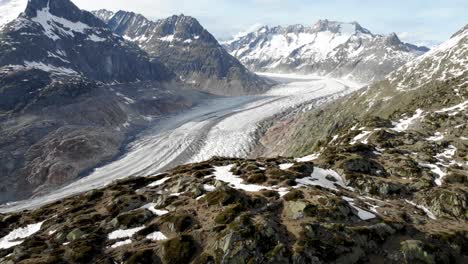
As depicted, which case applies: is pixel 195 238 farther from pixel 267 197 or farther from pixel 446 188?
pixel 446 188

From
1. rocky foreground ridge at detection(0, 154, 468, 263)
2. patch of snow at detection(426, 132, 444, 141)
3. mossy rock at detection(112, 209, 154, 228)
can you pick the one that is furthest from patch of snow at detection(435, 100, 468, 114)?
mossy rock at detection(112, 209, 154, 228)

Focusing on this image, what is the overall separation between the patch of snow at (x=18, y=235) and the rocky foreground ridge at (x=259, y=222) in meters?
0.16

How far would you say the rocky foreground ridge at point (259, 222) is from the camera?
98.0ft

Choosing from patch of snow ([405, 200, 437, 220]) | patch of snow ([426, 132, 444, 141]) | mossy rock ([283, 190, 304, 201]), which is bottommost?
patch of snow ([405, 200, 437, 220])

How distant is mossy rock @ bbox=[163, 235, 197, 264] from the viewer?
97.4ft

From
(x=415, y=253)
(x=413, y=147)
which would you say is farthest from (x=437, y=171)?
(x=415, y=253)

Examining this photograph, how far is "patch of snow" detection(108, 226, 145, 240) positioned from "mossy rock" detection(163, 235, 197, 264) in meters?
5.48

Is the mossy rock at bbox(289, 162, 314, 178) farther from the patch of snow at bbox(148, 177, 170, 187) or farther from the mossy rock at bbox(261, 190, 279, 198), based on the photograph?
the patch of snow at bbox(148, 177, 170, 187)

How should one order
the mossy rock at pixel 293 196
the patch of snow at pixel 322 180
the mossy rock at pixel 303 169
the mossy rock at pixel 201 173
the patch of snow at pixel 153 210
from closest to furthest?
the mossy rock at pixel 293 196 < the patch of snow at pixel 153 210 < the patch of snow at pixel 322 180 < the mossy rock at pixel 303 169 < the mossy rock at pixel 201 173

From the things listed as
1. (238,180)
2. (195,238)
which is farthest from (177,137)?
(195,238)

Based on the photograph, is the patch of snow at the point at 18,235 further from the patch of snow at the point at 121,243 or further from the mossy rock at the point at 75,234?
the patch of snow at the point at 121,243

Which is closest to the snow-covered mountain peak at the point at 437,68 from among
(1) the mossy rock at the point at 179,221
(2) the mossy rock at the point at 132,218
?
(1) the mossy rock at the point at 179,221

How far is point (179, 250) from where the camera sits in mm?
30344

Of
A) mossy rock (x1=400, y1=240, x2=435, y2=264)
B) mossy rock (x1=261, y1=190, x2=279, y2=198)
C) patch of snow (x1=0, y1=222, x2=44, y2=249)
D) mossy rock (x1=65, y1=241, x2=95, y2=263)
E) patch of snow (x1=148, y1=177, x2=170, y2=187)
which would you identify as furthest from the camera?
patch of snow (x1=148, y1=177, x2=170, y2=187)
